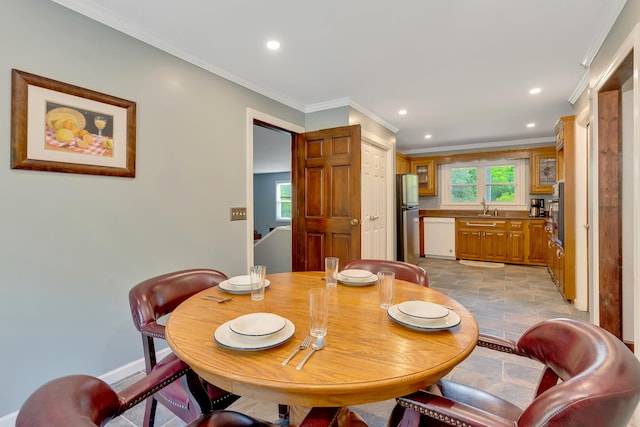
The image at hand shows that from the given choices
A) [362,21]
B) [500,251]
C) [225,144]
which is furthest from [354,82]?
[500,251]

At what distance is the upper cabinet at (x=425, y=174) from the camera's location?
6.78 m

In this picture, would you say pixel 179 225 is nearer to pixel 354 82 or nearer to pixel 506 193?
pixel 354 82

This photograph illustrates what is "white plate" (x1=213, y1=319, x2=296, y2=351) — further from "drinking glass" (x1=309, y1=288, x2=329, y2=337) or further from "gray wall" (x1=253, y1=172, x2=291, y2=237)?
"gray wall" (x1=253, y1=172, x2=291, y2=237)

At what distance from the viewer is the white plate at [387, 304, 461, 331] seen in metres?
1.04

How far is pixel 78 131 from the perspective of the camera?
1.85m

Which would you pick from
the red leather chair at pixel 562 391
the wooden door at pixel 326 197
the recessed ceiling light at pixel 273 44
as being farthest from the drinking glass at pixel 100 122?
the red leather chair at pixel 562 391

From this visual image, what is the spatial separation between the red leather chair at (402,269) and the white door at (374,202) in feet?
5.58

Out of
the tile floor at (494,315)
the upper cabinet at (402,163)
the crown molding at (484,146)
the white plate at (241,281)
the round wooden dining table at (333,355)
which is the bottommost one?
the tile floor at (494,315)

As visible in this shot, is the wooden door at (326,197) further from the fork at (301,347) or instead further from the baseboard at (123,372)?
the fork at (301,347)

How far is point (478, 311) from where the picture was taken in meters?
3.36

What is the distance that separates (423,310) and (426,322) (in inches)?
4.0

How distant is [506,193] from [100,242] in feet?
22.5

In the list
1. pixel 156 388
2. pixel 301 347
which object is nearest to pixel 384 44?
pixel 301 347

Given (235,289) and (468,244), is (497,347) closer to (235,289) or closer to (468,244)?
(235,289)
